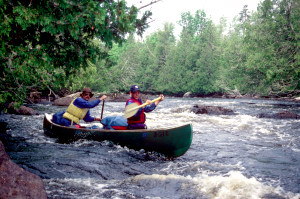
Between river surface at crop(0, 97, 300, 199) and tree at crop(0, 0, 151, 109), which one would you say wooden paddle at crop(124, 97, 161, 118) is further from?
tree at crop(0, 0, 151, 109)

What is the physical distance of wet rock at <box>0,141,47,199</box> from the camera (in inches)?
130

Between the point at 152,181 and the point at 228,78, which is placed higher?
the point at 228,78

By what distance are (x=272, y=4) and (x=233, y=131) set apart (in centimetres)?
1934

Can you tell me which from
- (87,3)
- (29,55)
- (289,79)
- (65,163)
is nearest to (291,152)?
(65,163)

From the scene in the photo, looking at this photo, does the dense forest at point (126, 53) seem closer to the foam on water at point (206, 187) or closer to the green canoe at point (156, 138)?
the green canoe at point (156, 138)

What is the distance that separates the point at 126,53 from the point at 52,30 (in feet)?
163

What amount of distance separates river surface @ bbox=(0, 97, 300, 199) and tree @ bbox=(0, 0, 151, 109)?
1789mm

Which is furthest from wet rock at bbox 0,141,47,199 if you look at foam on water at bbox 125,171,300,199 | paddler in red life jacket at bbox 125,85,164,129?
paddler in red life jacket at bbox 125,85,164,129

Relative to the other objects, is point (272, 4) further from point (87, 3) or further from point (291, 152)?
point (87, 3)

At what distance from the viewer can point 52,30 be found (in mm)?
4844

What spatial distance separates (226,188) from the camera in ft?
14.8

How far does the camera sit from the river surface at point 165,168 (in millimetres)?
4433

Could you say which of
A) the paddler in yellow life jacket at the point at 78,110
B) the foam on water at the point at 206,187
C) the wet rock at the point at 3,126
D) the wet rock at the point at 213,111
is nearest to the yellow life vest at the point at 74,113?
the paddler in yellow life jacket at the point at 78,110

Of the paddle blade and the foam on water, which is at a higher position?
the paddle blade
